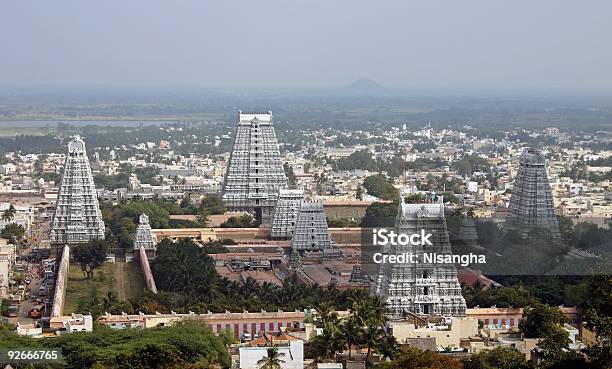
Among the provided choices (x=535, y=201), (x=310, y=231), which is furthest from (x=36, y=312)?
(x=535, y=201)

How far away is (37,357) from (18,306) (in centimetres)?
1764

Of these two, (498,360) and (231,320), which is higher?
(498,360)

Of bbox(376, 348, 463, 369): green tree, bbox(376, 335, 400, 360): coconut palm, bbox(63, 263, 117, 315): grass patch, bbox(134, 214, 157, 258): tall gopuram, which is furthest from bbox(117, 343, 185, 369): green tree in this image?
bbox(134, 214, 157, 258): tall gopuram

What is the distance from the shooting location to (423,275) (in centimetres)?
4438

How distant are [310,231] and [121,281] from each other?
11.2 meters

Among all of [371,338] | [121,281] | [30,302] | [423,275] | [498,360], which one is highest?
[423,275]

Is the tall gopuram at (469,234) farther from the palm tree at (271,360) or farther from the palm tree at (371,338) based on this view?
the palm tree at (271,360)

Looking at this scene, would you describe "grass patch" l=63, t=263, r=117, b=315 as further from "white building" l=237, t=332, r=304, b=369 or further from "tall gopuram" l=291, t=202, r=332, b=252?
"white building" l=237, t=332, r=304, b=369

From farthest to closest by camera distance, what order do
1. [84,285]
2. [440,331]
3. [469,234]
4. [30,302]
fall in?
[469,234] → [84,285] → [30,302] → [440,331]

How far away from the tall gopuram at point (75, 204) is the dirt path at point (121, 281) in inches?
115

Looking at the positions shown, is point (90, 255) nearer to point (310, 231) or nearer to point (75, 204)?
point (75, 204)

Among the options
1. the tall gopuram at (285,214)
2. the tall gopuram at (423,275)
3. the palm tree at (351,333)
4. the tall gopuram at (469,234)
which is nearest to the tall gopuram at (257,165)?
the tall gopuram at (285,214)

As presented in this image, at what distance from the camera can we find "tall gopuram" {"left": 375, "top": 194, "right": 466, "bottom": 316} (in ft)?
145

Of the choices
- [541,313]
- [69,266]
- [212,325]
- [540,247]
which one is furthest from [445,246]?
[69,266]
